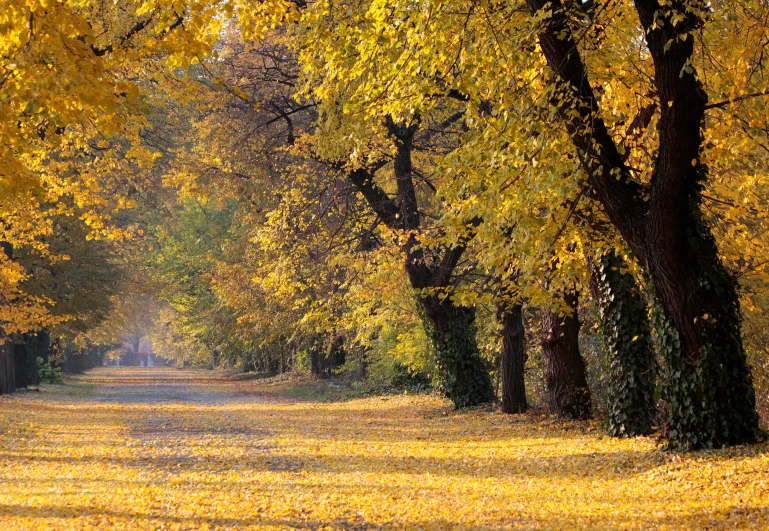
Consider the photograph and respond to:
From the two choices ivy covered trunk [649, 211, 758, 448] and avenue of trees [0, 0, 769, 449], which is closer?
avenue of trees [0, 0, 769, 449]

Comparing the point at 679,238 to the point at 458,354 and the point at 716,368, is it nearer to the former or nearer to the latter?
the point at 716,368

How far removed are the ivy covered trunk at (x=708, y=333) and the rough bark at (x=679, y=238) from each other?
12mm

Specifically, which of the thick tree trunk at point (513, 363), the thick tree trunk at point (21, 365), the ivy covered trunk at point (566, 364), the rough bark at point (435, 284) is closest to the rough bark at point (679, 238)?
the ivy covered trunk at point (566, 364)

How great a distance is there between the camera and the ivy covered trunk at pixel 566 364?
14578 millimetres

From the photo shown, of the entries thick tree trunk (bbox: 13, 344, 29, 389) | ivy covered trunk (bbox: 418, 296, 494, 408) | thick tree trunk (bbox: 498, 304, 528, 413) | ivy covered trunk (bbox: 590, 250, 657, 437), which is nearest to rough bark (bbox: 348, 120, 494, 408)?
ivy covered trunk (bbox: 418, 296, 494, 408)

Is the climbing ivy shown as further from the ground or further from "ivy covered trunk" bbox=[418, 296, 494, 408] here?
"ivy covered trunk" bbox=[418, 296, 494, 408]

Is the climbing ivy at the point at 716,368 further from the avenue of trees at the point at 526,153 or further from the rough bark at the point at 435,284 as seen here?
the rough bark at the point at 435,284

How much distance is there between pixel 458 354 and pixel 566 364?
14.2ft

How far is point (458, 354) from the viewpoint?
1870 centimetres

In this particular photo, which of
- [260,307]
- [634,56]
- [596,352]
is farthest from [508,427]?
[260,307]

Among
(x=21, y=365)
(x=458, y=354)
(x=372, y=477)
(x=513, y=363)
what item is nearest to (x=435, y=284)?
(x=458, y=354)

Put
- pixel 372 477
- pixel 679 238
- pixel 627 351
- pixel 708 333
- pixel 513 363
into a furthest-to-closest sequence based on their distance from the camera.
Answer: pixel 513 363, pixel 627 351, pixel 372 477, pixel 708 333, pixel 679 238

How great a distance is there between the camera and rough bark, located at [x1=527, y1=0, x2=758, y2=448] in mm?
8609

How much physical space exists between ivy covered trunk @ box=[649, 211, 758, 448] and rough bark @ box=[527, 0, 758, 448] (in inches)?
0.5
